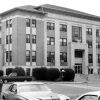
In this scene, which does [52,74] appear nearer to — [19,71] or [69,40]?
[19,71]

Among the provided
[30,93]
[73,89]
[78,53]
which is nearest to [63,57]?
[78,53]

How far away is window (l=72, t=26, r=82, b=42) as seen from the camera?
56356 mm

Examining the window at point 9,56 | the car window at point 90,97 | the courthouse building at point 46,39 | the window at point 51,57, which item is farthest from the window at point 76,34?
the car window at point 90,97

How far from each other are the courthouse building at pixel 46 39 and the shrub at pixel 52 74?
354 centimetres

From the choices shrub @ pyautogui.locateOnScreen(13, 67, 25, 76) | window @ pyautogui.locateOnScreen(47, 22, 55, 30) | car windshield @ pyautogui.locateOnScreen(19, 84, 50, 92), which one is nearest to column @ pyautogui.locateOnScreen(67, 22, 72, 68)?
window @ pyautogui.locateOnScreen(47, 22, 55, 30)

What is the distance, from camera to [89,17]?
193 ft

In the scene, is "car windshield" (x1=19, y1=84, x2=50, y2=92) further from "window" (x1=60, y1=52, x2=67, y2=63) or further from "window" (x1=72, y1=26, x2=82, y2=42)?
"window" (x1=72, y1=26, x2=82, y2=42)

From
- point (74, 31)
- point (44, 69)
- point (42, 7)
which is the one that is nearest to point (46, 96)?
point (44, 69)

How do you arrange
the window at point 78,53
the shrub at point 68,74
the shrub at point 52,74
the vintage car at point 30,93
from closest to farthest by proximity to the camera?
the vintage car at point 30,93 < the shrub at point 52,74 < the shrub at point 68,74 < the window at point 78,53

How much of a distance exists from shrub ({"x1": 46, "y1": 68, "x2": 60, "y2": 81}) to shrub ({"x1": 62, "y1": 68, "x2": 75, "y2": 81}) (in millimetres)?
1420

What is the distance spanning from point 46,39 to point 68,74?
8576 millimetres

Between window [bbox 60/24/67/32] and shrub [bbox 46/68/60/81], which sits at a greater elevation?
window [bbox 60/24/67/32]

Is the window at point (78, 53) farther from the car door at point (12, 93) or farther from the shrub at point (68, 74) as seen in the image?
the car door at point (12, 93)

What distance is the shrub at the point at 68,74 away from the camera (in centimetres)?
4888
